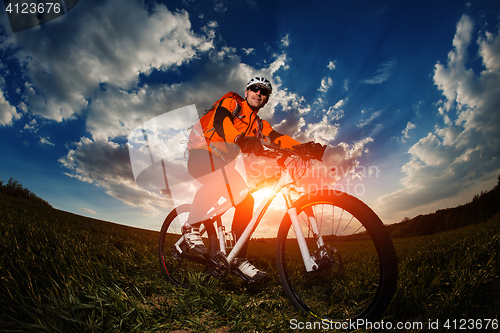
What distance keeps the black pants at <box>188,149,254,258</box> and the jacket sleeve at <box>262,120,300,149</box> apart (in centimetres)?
90

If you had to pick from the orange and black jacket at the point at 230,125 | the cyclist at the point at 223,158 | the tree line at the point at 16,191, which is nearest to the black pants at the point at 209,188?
the cyclist at the point at 223,158

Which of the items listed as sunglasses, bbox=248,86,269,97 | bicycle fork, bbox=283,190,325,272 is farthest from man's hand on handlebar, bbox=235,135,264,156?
sunglasses, bbox=248,86,269,97

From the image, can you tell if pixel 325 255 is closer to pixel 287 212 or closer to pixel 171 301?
pixel 287 212

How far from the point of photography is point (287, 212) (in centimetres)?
252

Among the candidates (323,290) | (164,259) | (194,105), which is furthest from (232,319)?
(194,105)

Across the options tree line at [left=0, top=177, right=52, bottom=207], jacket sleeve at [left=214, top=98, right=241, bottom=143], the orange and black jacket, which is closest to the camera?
jacket sleeve at [left=214, top=98, right=241, bottom=143]

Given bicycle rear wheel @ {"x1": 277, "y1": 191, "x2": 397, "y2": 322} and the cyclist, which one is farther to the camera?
the cyclist

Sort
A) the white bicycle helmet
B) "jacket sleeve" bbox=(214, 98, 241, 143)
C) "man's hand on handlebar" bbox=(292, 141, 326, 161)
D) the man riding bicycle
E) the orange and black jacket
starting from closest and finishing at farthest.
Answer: "man's hand on handlebar" bbox=(292, 141, 326, 161) → "jacket sleeve" bbox=(214, 98, 241, 143) → the orange and black jacket → the man riding bicycle → the white bicycle helmet

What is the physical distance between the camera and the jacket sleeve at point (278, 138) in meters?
3.62

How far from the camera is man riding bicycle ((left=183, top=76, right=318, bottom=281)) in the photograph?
3.24 metres

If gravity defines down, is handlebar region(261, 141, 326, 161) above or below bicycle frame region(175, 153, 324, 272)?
above

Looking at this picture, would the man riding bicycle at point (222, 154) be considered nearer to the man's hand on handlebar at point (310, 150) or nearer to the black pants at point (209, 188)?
the black pants at point (209, 188)

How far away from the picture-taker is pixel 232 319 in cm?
224

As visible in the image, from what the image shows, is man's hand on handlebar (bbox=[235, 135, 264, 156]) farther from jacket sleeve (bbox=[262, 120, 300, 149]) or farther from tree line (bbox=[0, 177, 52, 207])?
tree line (bbox=[0, 177, 52, 207])
